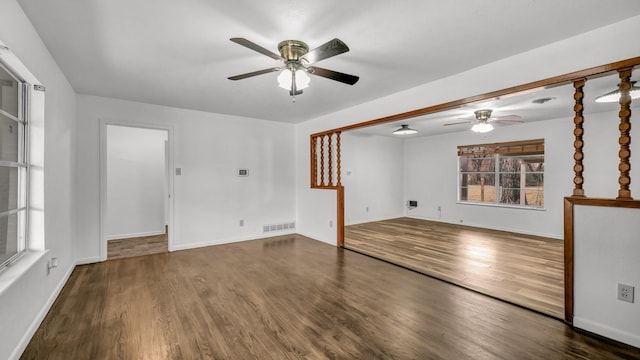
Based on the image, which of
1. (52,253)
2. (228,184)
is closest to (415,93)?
(228,184)

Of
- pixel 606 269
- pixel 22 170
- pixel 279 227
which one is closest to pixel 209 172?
pixel 279 227

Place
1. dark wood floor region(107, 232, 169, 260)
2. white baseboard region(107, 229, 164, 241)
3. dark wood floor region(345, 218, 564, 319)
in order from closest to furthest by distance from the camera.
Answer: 1. dark wood floor region(345, 218, 564, 319)
2. dark wood floor region(107, 232, 169, 260)
3. white baseboard region(107, 229, 164, 241)

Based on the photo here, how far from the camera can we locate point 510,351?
79.4 inches

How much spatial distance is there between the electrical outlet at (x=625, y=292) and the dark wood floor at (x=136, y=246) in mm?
5670

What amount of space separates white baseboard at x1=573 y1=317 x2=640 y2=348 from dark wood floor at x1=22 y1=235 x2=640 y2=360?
76 mm

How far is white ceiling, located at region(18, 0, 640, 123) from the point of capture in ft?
6.45

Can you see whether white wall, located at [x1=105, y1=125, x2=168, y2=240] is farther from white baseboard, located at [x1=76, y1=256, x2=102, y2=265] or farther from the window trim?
the window trim

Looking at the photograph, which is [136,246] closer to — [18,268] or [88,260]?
[88,260]

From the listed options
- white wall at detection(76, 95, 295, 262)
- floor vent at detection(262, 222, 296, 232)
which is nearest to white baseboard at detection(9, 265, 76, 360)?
white wall at detection(76, 95, 295, 262)

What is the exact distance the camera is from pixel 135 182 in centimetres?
593

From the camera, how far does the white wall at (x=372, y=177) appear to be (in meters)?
7.17

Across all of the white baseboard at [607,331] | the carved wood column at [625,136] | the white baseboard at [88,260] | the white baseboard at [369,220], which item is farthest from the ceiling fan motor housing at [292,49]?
the white baseboard at [369,220]

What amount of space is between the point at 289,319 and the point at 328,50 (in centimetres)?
228

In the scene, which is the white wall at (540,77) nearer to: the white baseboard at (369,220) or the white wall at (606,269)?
the white wall at (606,269)
